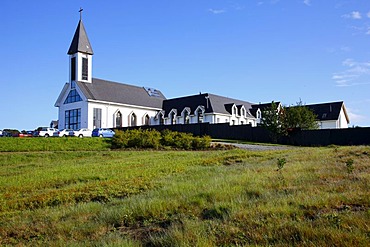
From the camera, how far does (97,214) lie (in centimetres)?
642

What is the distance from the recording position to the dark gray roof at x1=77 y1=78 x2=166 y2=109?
177ft

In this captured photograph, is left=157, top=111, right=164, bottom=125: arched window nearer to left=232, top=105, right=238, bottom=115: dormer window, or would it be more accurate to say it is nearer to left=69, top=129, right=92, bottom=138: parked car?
left=232, top=105, right=238, bottom=115: dormer window

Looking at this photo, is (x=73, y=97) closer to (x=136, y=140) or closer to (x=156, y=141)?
(x=136, y=140)

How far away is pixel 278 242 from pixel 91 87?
53.9 meters

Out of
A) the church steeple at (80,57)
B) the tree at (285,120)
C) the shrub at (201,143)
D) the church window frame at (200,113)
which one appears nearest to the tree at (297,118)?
the tree at (285,120)

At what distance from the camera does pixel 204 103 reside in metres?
54.1

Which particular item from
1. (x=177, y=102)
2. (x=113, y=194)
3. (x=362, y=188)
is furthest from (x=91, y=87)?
(x=362, y=188)

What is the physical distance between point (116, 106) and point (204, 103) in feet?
47.3

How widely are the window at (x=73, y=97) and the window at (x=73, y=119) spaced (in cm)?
170

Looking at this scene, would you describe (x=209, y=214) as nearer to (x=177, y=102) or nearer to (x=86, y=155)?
(x=86, y=155)

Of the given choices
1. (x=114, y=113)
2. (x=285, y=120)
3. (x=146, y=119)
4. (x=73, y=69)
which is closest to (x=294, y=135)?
(x=285, y=120)

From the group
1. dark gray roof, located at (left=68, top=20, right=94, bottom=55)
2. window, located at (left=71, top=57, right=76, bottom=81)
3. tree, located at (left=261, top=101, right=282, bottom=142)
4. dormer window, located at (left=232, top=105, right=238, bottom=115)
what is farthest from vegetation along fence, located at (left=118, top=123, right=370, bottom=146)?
dark gray roof, located at (left=68, top=20, right=94, bottom=55)

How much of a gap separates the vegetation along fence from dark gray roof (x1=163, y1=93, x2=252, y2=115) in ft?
31.4

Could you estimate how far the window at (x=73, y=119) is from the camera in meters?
54.0
